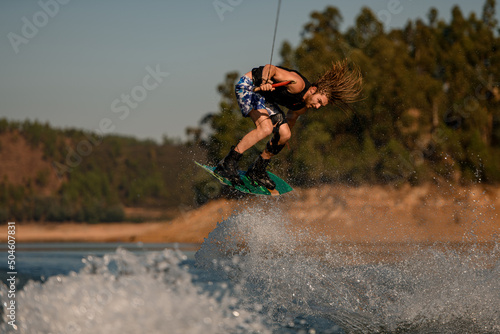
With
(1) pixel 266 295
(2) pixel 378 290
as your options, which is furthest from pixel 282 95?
(1) pixel 266 295

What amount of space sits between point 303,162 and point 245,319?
27559 millimetres

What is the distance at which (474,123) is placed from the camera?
35.5 meters

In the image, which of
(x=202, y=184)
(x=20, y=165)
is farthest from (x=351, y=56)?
(x=20, y=165)

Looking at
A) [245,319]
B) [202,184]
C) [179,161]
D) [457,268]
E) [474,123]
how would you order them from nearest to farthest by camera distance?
[245,319] < [457,268] < [179,161] < [202,184] < [474,123]

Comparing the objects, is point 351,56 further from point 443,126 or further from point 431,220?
point 431,220

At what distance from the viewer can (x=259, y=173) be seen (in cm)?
803

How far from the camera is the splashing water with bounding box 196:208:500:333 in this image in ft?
15.7

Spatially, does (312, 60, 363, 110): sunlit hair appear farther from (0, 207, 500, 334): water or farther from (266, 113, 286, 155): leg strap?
(0, 207, 500, 334): water

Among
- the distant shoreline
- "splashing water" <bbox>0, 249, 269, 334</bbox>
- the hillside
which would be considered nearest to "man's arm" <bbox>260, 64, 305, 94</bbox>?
"splashing water" <bbox>0, 249, 269, 334</bbox>

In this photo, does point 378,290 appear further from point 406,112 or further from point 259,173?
point 406,112

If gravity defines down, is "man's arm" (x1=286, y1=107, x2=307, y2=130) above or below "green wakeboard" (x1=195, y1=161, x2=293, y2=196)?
above

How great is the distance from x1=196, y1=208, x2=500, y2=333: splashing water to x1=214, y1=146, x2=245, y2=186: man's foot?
1073mm

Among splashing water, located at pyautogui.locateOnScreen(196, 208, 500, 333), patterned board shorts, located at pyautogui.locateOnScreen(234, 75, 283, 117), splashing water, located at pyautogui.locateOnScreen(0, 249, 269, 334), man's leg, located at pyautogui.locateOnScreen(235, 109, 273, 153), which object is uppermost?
patterned board shorts, located at pyautogui.locateOnScreen(234, 75, 283, 117)

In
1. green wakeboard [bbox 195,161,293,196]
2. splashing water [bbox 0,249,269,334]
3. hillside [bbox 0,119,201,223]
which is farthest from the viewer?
hillside [bbox 0,119,201,223]
